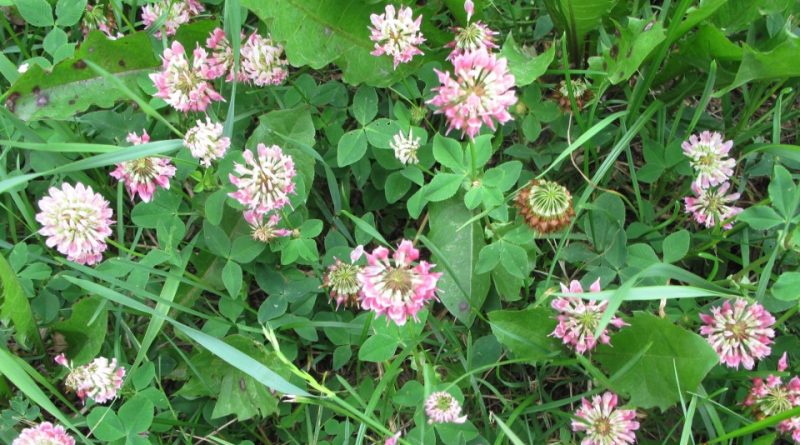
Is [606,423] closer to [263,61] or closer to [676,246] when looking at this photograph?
[676,246]

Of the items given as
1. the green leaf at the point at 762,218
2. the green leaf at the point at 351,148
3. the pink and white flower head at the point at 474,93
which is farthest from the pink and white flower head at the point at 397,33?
the green leaf at the point at 762,218

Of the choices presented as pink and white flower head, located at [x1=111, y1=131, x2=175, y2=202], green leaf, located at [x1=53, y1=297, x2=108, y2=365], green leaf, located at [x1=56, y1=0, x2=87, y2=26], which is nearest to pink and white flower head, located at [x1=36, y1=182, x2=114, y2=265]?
pink and white flower head, located at [x1=111, y1=131, x2=175, y2=202]

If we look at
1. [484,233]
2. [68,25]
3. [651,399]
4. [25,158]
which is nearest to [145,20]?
[68,25]

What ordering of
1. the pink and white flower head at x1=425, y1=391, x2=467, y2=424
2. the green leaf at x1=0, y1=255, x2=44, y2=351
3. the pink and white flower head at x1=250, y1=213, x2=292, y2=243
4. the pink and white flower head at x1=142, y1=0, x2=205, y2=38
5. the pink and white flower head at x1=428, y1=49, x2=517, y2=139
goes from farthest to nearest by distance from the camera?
1. the pink and white flower head at x1=142, y1=0, x2=205, y2=38
2. the pink and white flower head at x1=250, y1=213, x2=292, y2=243
3. the green leaf at x1=0, y1=255, x2=44, y2=351
4. the pink and white flower head at x1=425, y1=391, x2=467, y2=424
5. the pink and white flower head at x1=428, y1=49, x2=517, y2=139

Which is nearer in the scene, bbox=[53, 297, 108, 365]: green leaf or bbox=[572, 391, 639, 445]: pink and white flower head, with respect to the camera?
bbox=[572, 391, 639, 445]: pink and white flower head

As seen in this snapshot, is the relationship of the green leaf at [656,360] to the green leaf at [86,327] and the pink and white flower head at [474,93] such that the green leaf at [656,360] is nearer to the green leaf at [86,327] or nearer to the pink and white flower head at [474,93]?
the pink and white flower head at [474,93]

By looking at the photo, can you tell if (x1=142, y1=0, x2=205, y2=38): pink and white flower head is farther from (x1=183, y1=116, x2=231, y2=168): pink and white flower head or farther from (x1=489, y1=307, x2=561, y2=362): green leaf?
(x1=489, y1=307, x2=561, y2=362): green leaf

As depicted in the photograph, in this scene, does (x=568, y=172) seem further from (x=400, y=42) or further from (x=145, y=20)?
(x=145, y=20)
